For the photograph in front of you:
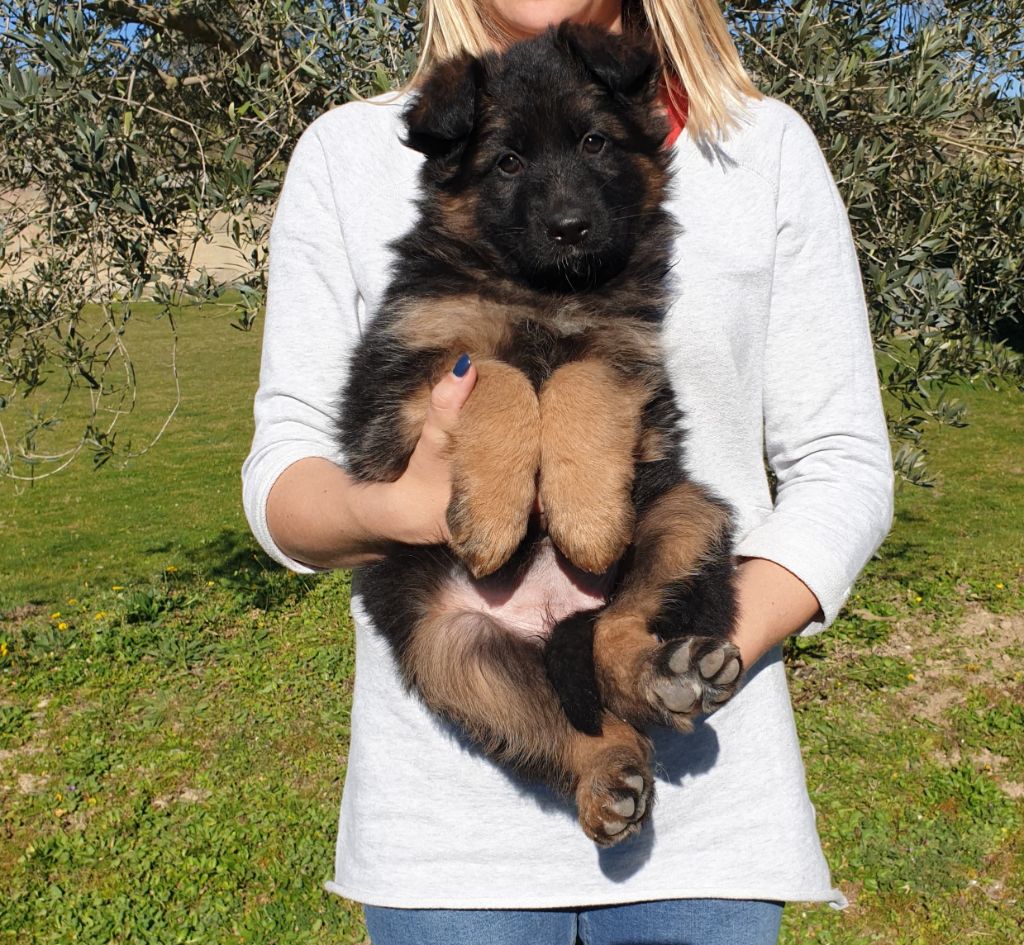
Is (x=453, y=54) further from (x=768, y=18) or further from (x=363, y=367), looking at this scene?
(x=768, y=18)

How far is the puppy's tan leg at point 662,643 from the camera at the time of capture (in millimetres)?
1685

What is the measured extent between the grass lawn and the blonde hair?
85.6 inches

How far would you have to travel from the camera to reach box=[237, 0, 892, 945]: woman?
1.77 metres

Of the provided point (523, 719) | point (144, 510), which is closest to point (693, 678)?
point (523, 719)

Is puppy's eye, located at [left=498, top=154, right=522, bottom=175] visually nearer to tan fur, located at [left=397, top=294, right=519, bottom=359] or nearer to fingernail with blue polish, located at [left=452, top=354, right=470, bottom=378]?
tan fur, located at [left=397, top=294, right=519, bottom=359]

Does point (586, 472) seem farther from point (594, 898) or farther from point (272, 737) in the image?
point (272, 737)

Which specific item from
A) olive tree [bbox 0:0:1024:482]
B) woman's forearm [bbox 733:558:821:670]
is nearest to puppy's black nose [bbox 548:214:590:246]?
woman's forearm [bbox 733:558:821:670]

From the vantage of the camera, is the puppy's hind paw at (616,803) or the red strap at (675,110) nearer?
the puppy's hind paw at (616,803)

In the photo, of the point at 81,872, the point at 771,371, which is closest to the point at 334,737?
the point at 81,872

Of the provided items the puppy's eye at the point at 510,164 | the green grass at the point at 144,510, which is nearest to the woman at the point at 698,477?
the puppy's eye at the point at 510,164

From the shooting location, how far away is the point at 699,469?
2051 mm

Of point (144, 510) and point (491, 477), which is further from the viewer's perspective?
point (144, 510)

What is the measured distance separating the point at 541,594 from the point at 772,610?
0.50m

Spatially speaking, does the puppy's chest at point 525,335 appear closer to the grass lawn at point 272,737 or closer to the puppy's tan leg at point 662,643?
the puppy's tan leg at point 662,643
